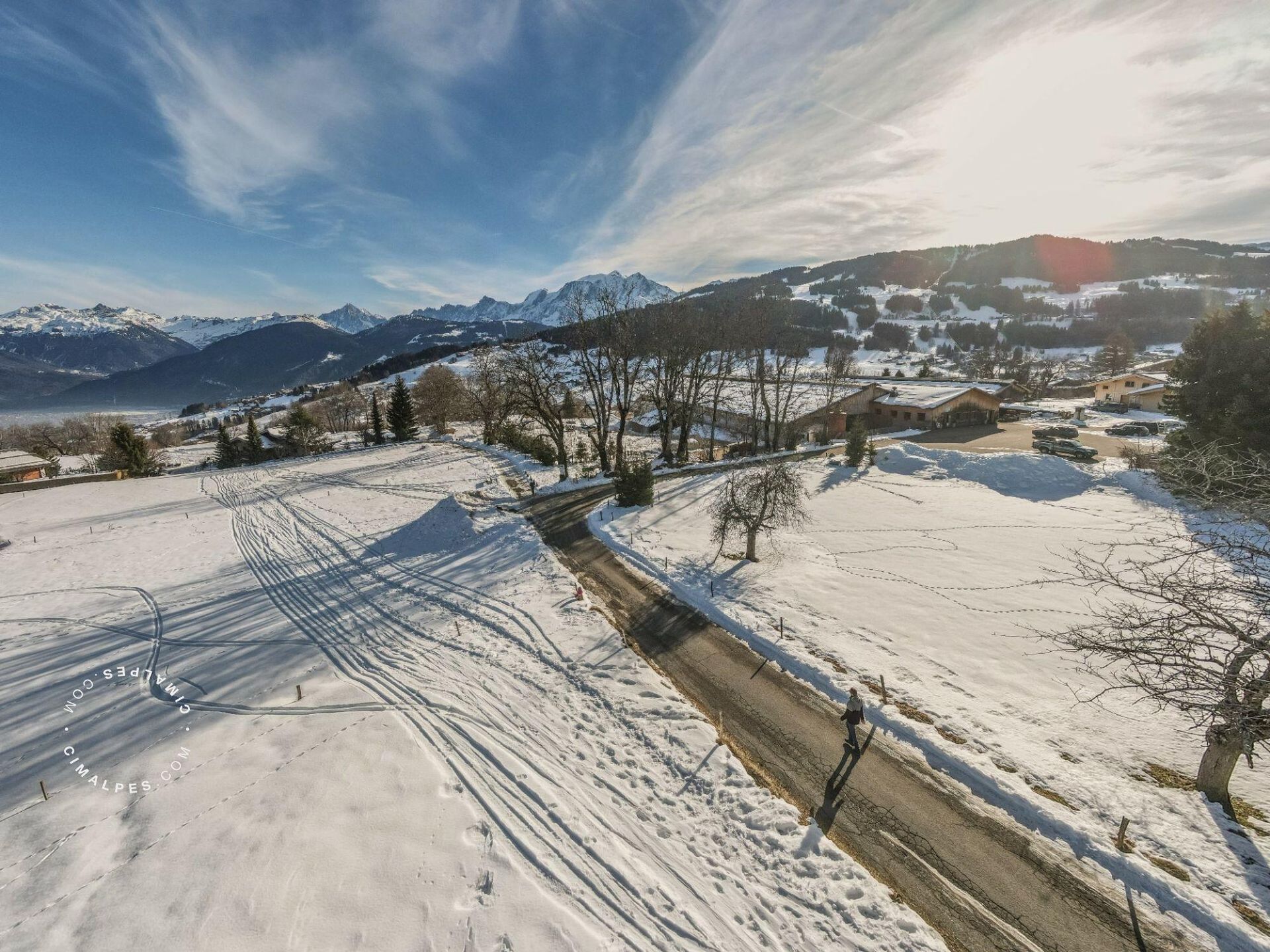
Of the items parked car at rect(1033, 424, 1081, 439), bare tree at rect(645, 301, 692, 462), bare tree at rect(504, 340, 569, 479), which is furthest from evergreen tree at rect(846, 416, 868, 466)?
bare tree at rect(504, 340, 569, 479)

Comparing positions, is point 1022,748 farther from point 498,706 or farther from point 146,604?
point 146,604

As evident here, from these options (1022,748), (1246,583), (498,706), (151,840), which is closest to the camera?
(1246,583)

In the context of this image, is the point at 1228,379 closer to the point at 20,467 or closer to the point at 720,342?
the point at 720,342

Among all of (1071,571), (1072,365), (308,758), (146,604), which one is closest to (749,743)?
(308,758)

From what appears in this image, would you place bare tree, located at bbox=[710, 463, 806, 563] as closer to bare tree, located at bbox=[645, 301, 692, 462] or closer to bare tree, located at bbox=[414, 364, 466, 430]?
bare tree, located at bbox=[645, 301, 692, 462]

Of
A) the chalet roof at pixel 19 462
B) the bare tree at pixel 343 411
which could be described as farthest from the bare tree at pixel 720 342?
the bare tree at pixel 343 411
